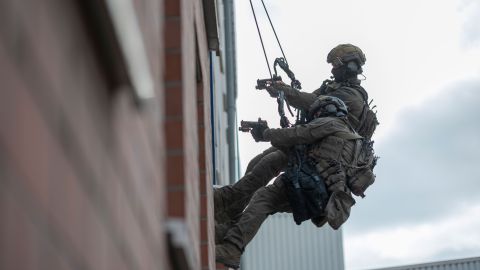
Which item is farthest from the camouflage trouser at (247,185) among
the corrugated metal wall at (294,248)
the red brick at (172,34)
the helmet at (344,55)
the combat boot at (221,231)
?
the corrugated metal wall at (294,248)

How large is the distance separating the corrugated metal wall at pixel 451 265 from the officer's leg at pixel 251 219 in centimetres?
1382

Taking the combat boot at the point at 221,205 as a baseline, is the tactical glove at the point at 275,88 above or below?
above

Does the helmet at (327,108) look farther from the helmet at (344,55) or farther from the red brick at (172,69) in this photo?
the red brick at (172,69)

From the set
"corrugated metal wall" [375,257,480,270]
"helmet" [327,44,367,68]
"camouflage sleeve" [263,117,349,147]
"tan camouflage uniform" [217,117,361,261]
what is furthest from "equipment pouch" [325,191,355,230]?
"corrugated metal wall" [375,257,480,270]

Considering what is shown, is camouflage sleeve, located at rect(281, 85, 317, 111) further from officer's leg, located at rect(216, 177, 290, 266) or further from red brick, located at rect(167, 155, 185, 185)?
red brick, located at rect(167, 155, 185, 185)

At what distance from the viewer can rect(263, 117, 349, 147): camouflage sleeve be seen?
838 centimetres

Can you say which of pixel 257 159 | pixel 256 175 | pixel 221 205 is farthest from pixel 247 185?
pixel 257 159

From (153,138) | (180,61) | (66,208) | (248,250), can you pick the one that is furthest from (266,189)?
(248,250)

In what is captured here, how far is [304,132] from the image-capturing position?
8.48 m

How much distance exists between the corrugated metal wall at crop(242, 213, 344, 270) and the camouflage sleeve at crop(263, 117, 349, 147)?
37.2ft

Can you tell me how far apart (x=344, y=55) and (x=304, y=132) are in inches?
60.0

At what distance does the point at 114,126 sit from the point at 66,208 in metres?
0.57

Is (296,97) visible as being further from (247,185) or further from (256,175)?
(247,185)

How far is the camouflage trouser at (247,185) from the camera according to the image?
8.37 m
